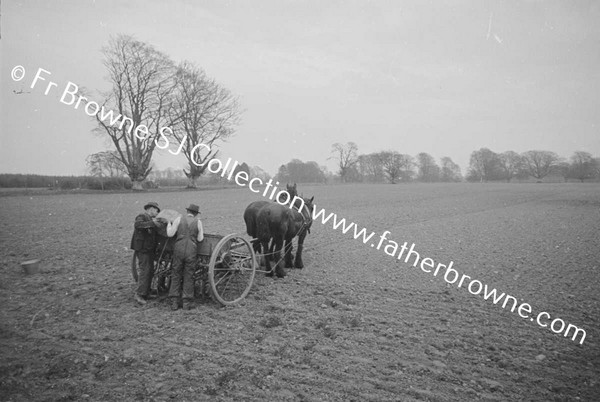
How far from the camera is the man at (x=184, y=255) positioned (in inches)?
200

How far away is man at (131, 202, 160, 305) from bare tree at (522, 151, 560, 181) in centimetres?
11543

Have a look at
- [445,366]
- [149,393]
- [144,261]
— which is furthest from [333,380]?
[144,261]

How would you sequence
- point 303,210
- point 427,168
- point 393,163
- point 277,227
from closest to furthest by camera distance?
1. point 277,227
2. point 303,210
3. point 393,163
4. point 427,168

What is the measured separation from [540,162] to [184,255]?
126243mm

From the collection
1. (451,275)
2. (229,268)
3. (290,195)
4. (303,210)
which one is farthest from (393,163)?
(229,268)

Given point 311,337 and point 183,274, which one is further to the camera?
point 183,274

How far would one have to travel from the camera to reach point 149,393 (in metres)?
3.16

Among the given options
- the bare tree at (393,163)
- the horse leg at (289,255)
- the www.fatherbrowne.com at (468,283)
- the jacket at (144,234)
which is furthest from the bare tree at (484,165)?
the jacket at (144,234)

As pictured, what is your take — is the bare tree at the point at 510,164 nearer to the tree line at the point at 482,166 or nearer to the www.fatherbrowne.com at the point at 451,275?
the tree line at the point at 482,166

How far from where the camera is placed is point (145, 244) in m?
5.16

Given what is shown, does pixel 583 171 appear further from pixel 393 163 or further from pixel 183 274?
pixel 183 274

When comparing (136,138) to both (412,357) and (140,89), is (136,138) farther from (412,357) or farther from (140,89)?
(412,357)

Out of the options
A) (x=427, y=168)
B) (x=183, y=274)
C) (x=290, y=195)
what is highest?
(x=427, y=168)

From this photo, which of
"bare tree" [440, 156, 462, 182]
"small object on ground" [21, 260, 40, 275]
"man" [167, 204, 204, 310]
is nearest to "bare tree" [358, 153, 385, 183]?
"bare tree" [440, 156, 462, 182]
